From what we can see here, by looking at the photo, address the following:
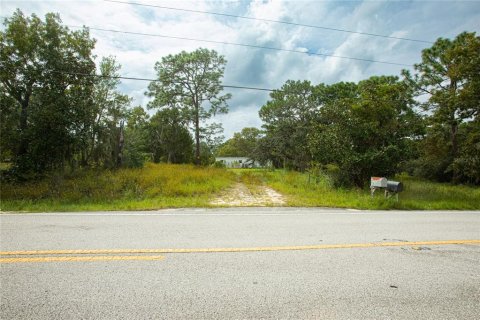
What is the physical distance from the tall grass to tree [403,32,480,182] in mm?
13964

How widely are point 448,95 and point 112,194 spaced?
1883 cm

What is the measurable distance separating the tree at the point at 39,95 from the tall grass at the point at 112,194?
276cm

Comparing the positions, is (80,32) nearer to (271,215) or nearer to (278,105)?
(271,215)

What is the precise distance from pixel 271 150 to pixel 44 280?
108ft

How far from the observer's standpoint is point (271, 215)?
25.2 ft

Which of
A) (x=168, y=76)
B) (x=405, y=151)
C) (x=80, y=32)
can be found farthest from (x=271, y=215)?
(x=168, y=76)

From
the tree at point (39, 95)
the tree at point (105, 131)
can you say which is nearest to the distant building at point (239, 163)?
the tree at point (105, 131)

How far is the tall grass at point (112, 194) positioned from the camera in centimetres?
889

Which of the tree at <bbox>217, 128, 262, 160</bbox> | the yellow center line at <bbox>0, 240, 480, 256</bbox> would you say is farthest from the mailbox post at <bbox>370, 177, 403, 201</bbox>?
the tree at <bbox>217, 128, 262, 160</bbox>

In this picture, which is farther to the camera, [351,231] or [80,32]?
[80,32]

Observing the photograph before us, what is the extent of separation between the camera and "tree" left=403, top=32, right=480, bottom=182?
1329 cm

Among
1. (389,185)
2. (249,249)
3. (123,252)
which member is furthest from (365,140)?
(123,252)

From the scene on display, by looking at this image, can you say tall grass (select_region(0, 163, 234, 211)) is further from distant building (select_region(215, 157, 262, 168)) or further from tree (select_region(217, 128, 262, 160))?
tree (select_region(217, 128, 262, 160))

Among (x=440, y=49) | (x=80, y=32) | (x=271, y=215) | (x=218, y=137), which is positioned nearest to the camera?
(x=271, y=215)
